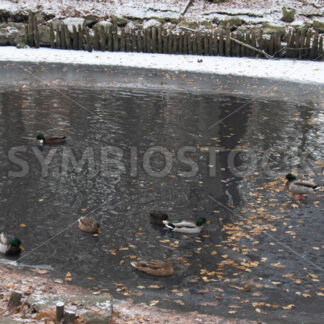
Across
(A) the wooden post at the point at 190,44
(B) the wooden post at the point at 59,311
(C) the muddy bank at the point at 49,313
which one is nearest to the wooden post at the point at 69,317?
(B) the wooden post at the point at 59,311

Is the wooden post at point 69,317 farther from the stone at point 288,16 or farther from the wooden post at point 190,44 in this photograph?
the stone at point 288,16

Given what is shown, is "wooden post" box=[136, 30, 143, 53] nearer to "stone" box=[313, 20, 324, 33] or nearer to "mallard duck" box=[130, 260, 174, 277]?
"stone" box=[313, 20, 324, 33]

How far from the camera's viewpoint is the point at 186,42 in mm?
26109

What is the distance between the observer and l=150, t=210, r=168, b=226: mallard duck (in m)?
8.56

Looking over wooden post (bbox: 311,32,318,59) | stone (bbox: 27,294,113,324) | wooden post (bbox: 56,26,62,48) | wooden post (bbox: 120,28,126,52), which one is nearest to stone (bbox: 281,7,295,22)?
wooden post (bbox: 311,32,318,59)

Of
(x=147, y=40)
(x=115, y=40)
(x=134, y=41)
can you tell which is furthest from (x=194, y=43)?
(x=115, y=40)

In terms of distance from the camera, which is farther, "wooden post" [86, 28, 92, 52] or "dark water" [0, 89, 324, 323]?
"wooden post" [86, 28, 92, 52]

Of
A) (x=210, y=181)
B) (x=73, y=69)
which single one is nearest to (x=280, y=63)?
(x=73, y=69)

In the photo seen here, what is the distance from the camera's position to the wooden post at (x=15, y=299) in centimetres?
597

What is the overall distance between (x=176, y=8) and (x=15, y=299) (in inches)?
1078

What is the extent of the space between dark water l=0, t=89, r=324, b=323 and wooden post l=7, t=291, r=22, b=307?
116 cm

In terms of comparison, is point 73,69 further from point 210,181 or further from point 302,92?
point 210,181

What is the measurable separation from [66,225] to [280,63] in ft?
62.4

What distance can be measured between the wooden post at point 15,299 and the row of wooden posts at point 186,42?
71.0 ft
